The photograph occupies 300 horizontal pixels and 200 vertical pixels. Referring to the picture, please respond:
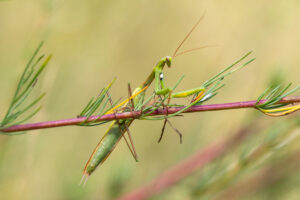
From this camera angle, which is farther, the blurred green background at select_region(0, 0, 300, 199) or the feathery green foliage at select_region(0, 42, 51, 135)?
the blurred green background at select_region(0, 0, 300, 199)

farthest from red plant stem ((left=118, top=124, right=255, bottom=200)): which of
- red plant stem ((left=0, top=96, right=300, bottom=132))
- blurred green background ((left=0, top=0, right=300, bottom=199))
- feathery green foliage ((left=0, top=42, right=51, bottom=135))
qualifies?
feathery green foliage ((left=0, top=42, right=51, bottom=135))

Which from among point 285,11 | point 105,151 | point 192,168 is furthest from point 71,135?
point 285,11

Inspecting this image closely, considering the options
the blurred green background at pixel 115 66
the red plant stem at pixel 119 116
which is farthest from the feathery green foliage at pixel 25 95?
the blurred green background at pixel 115 66

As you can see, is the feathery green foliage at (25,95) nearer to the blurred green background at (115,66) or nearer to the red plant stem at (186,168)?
the blurred green background at (115,66)

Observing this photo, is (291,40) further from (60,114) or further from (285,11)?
(60,114)

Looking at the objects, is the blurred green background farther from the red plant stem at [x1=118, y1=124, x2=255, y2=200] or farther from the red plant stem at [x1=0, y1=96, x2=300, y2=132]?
the red plant stem at [x1=0, y1=96, x2=300, y2=132]

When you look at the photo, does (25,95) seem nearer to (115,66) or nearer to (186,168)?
(186,168)
